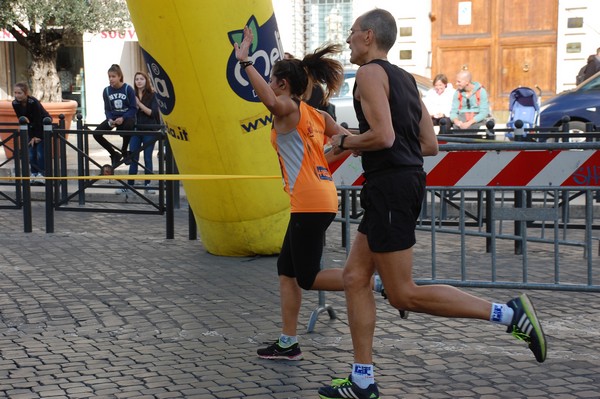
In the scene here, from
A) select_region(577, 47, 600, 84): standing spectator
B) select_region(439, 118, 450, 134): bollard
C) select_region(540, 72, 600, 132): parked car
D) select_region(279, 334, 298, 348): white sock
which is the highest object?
select_region(577, 47, 600, 84): standing spectator

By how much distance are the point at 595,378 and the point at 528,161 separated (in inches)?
71.4

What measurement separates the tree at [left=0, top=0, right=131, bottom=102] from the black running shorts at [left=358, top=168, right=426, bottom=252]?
774 inches

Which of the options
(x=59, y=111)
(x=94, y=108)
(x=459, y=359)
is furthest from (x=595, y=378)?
(x=94, y=108)

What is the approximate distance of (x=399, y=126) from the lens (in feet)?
16.3

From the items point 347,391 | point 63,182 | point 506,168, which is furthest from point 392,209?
point 63,182

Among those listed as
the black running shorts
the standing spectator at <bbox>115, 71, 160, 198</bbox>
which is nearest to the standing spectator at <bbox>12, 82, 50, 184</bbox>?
the standing spectator at <bbox>115, 71, 160, 198</bbox>

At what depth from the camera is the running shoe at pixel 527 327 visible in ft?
17.0

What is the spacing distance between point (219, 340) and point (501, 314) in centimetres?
189

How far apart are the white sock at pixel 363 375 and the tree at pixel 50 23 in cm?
1975

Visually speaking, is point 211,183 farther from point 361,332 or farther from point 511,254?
point 361,332

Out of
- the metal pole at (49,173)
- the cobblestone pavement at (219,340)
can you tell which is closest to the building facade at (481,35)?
the metal pole at (49,173)

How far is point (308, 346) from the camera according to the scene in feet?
20.2

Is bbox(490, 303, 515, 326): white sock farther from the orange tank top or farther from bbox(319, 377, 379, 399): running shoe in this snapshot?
the orange tank top

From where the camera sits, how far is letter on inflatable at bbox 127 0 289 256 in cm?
824
